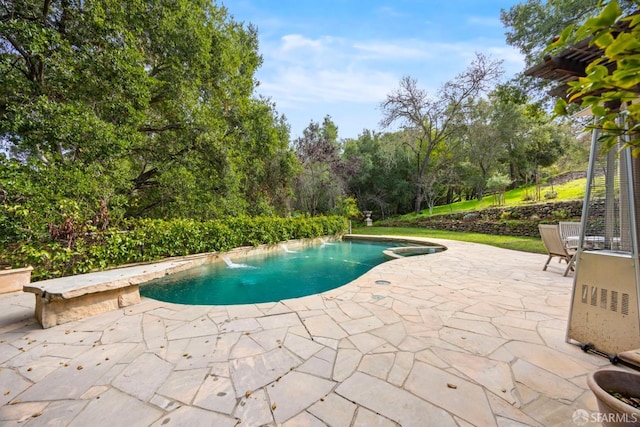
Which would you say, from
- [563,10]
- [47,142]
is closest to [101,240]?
[47,142]

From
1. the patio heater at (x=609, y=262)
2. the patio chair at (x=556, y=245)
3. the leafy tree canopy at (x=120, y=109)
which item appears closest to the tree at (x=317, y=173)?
the leafy tree canopy at (x=120, y=109)

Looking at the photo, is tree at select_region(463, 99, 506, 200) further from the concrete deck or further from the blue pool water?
the concrete deck

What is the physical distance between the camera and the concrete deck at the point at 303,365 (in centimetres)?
160

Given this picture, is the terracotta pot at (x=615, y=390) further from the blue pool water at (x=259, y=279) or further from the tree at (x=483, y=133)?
the tree at (x=483, y=133)

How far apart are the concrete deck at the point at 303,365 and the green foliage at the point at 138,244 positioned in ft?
3.86

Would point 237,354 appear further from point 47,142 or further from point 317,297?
point 47,142

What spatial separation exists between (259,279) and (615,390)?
5.31 metres

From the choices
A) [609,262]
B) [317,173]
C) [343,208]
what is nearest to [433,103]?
[317,173]

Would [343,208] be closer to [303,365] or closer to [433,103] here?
[433,103]

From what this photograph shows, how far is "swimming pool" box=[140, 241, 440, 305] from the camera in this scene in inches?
180

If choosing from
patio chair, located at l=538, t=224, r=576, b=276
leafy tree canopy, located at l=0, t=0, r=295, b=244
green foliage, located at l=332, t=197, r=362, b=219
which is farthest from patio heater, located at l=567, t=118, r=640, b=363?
green foliage, located at l=332, t=197, r=362, b=219

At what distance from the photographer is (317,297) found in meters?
3.57

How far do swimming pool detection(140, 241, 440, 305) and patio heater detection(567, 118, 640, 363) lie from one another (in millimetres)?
3560

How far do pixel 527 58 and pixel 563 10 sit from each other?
1475 mm
